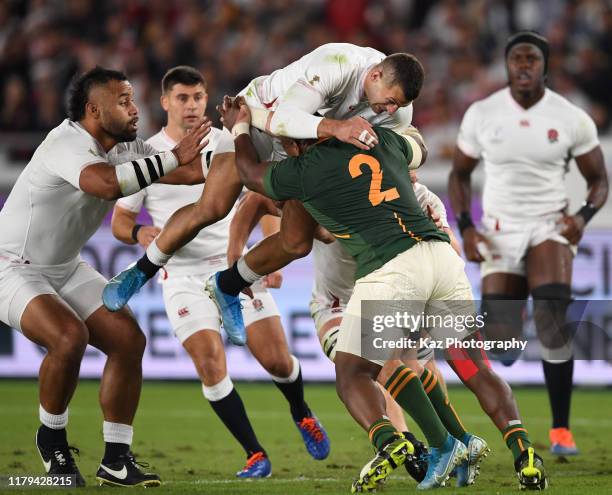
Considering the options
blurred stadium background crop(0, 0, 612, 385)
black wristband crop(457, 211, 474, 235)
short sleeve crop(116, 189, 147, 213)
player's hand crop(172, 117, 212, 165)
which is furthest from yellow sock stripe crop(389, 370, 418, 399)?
blurred stadium background crop(0, 0, 612, 385)

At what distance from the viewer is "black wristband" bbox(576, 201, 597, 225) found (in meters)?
9.17

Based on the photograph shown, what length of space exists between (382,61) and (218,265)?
2512mm

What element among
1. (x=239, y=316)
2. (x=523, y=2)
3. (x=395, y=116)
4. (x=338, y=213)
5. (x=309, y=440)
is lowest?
(x=309, y=440)

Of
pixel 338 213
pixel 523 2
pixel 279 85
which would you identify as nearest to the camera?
pixel 338 213

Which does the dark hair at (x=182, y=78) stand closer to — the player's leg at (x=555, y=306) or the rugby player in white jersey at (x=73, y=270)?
the rugby player in white jersey at (x=73, y=270)

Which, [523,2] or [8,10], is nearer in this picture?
[523,2]

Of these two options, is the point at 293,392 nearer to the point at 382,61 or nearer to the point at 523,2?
the point at 382,61

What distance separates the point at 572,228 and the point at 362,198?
3.32 metres

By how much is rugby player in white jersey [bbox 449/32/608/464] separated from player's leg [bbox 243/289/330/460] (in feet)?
5.54

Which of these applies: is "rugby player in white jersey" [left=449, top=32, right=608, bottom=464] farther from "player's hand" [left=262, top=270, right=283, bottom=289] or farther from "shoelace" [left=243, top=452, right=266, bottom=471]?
"shoelace" [left=243, top=452, right=266, bottom=471]

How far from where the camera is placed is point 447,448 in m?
6.41

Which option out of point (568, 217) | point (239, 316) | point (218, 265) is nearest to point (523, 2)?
point (568, 217)

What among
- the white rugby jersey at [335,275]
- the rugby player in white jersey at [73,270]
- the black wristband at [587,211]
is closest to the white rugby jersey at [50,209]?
the rugby player in white jersey at [73,270]

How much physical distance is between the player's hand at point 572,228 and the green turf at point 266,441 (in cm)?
157
